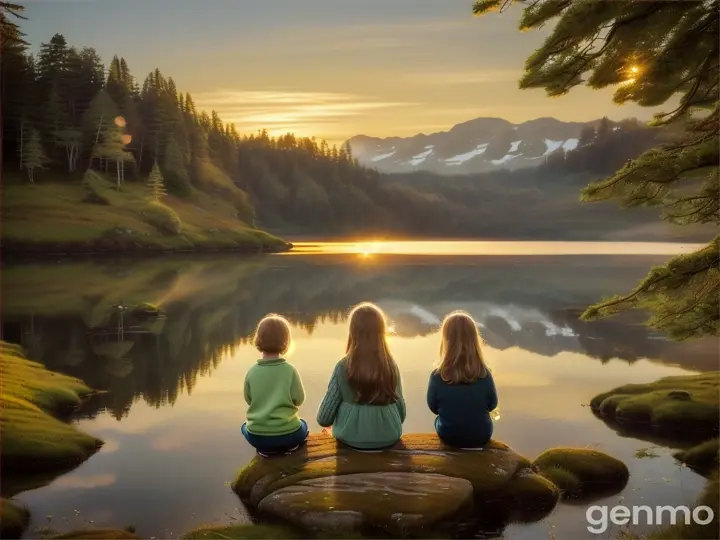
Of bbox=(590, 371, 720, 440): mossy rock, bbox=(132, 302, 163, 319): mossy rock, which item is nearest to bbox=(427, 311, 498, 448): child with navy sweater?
bbox=(590, 371, 720, 440): mossy rock

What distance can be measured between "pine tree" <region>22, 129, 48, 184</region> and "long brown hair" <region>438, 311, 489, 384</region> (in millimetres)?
99525

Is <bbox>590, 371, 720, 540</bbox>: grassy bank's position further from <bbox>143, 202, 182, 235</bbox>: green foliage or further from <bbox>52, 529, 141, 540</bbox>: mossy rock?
<bbox>143, 202, 182, 235</bbox>: green foliage

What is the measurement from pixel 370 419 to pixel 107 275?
59.0 m

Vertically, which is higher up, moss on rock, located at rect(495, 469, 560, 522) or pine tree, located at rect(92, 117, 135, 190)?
pine tree, located at rect(92, 117, 135, 190)

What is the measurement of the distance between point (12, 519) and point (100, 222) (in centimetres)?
8761

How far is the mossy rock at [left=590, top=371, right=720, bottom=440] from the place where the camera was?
18.5 m

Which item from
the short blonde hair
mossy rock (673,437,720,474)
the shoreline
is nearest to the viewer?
the short blonde hair

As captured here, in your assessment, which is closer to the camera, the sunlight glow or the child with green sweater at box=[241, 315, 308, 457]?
the child with green sweater at box=[241, 315, 308, 457]

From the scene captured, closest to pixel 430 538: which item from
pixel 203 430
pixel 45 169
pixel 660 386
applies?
pixel 203 430

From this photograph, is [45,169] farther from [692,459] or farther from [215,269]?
[692,459]

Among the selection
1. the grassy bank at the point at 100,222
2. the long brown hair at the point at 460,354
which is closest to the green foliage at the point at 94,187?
the grassy bank at the point at 100,222

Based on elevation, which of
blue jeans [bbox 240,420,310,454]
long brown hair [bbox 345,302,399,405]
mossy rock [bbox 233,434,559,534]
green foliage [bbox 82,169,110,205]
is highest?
green foliage [bbox 82,169,110,205]

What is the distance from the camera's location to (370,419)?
35.3ft

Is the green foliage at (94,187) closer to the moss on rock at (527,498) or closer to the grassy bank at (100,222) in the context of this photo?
the grassy bank at (100,222)
